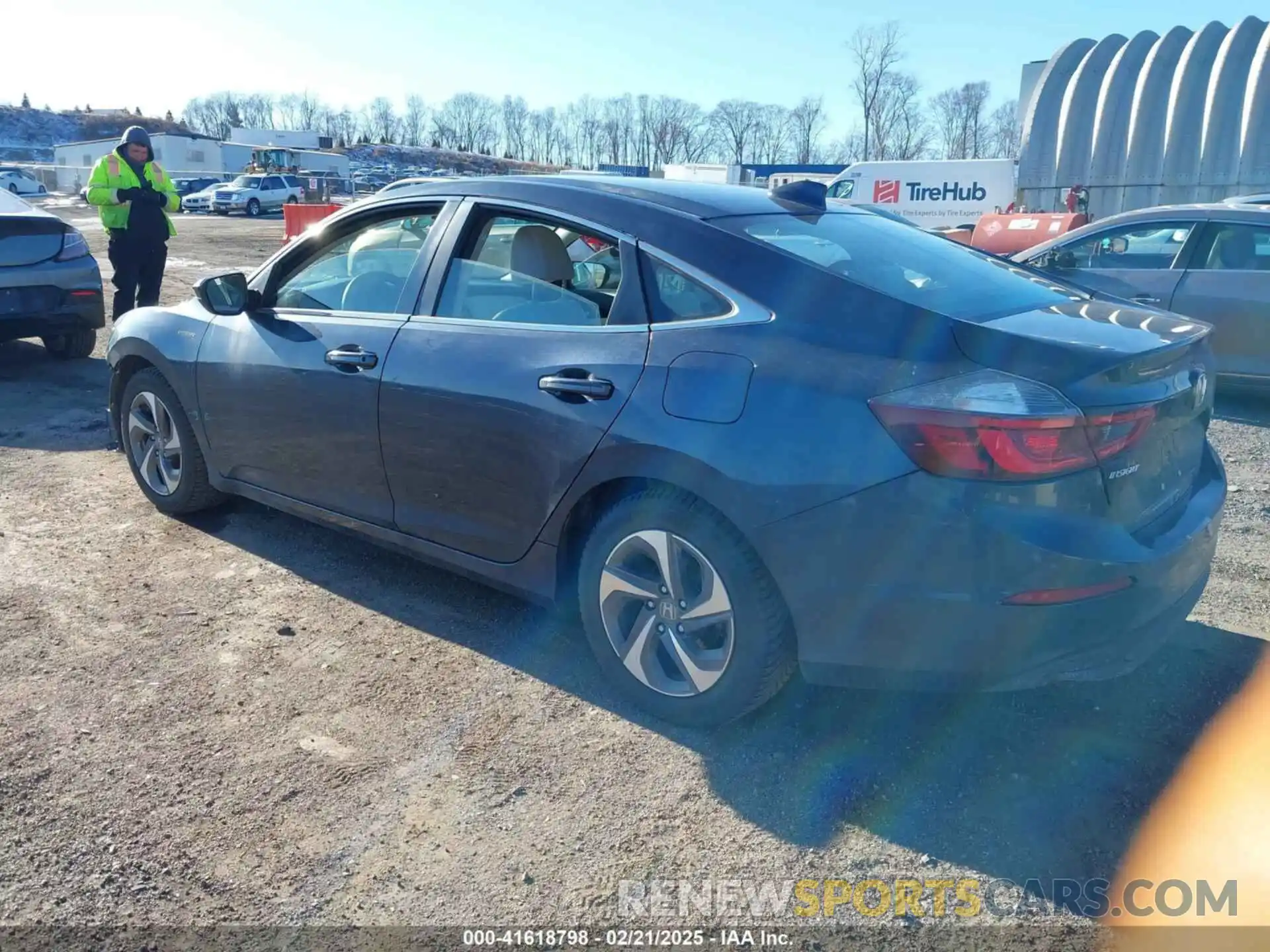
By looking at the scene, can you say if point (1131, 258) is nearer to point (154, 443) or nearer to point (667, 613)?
point (667, 613)

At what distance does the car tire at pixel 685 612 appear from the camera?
276 centimetres

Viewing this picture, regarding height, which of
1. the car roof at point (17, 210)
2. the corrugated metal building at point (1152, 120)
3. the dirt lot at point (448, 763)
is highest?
the corrugated metal building at point (1152, 120)

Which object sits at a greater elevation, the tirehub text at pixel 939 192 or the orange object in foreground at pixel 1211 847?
the tirehub text at pixel 939 192

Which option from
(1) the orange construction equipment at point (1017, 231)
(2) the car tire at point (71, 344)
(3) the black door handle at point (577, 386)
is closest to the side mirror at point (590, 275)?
(3) the black door handle at point (577, 386)

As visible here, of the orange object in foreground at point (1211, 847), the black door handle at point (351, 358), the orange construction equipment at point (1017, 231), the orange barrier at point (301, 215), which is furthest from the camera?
the orange barrier at point (301, 215)

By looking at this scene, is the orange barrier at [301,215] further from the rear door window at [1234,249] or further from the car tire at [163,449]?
the rear door window at [1234,249]

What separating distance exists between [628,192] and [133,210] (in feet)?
21.0

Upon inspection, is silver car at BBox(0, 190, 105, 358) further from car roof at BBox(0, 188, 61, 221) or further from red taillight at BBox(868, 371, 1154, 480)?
red taillight at BBox(868, 371, 1154, 480)

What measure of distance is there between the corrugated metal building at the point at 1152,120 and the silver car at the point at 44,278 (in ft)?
90.8

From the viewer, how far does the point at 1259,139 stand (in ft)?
86.8

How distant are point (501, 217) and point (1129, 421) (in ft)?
7.03

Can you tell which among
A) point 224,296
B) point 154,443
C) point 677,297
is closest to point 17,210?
point 154,443

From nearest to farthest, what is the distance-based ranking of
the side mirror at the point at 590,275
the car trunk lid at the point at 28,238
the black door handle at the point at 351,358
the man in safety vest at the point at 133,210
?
the side mirror at the point at 590,275 < the black door handle at the point at 351,358 < the car trunk lid at the point at 28,238 < the man in safety vest at the point at 133,210

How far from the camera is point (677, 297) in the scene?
9.80 feet
